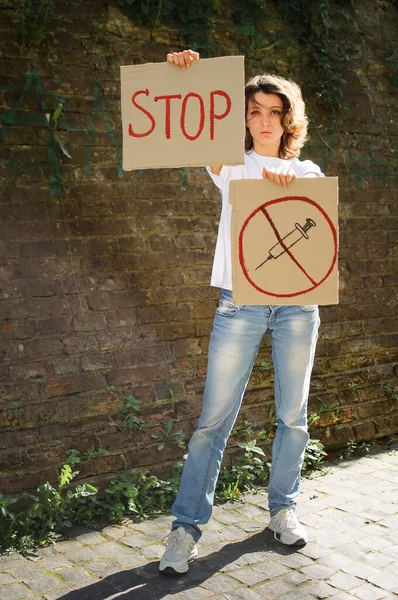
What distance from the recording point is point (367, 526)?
3.50 m

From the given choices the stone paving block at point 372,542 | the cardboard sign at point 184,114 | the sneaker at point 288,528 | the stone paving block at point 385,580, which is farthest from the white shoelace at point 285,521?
the cardboard sign at point 184,114

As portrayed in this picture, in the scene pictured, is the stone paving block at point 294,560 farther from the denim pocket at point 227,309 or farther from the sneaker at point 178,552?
the denim pocket at point 227,309

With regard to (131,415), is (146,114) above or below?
above

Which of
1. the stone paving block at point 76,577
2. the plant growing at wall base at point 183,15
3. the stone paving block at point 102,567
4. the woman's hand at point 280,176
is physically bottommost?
the stone paving block at point 76,577

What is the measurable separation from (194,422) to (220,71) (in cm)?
204

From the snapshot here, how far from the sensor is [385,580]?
2947 millimetres

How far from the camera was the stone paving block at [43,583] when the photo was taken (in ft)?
9.46

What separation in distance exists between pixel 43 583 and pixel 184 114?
1881mm

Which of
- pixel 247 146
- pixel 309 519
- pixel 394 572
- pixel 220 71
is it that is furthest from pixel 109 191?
pixel 394 572

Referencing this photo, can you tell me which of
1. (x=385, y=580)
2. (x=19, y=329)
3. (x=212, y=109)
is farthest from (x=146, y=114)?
(x=385, y=580)

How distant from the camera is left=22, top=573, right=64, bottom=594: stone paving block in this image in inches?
113

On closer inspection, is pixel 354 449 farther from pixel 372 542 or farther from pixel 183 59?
pixel 183 59

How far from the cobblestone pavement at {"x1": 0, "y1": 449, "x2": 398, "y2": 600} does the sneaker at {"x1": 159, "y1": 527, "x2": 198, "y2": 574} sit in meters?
0.03

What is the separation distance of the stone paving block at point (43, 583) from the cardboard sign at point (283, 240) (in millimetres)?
1300
